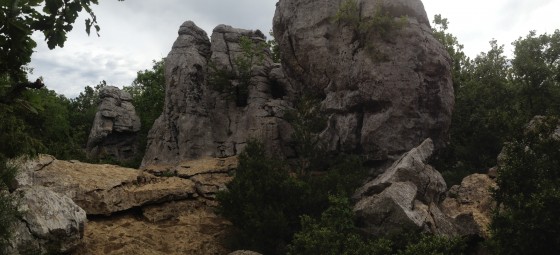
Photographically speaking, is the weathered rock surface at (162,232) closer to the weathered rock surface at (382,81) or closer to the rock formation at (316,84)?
the rock formation at (316,84)

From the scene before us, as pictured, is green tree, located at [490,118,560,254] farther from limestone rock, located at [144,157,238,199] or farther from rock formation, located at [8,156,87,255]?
rock formation, located at [8,156,87,255]

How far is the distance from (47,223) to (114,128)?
2857 cm

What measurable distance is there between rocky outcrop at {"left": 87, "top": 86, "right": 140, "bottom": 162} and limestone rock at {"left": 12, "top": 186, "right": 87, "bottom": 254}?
2431 cm

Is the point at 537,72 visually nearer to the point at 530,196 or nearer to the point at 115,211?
the point at 530,196

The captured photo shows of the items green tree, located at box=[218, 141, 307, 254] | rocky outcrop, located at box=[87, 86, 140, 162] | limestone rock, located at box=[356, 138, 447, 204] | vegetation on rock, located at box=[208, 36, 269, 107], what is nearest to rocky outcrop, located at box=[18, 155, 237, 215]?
green tree, located at box=[218, 141, 307, 254]

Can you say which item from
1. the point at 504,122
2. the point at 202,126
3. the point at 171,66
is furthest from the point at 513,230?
the point at 171,66

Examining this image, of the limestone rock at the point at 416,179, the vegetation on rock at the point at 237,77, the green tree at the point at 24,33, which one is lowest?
the limestone rock at the point at 416,179

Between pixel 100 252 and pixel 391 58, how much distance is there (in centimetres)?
1939

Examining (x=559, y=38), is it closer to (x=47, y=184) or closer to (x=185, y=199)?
(x=185, y=199)

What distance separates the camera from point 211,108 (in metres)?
35.7

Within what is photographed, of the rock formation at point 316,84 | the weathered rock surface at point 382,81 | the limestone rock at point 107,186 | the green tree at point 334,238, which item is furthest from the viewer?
the rock formation at point 316,84

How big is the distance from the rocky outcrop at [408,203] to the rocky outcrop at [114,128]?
2770 cm

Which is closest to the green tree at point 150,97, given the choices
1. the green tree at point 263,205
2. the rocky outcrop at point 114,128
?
the rocky outcrop at point 114,128

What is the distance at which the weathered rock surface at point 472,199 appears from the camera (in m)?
22.5
